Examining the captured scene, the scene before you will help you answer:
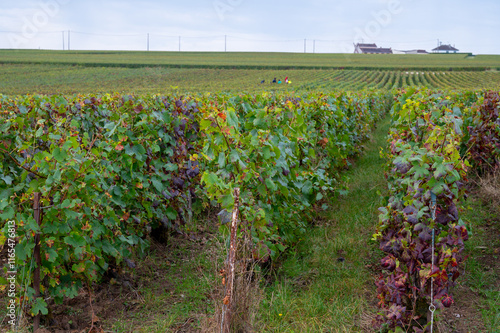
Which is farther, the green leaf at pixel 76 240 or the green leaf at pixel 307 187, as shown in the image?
the green leaf at pixel 307 187

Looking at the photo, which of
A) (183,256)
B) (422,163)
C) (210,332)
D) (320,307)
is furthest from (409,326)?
(183,256)

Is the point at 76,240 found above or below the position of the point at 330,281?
above

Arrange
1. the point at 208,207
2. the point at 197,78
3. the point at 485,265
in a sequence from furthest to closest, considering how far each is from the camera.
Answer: the point at 197,78 < the point at 208,207 < the point at 485,265

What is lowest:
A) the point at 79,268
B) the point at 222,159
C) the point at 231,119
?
the point at 79,268

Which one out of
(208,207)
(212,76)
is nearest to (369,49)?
(212,76)

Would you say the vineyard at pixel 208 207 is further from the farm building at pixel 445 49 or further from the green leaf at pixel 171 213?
the farm building at pixel 445 49

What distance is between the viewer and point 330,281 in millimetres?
3992

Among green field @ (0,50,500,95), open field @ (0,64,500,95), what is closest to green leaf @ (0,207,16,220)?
green field @ (0,50,500,95)

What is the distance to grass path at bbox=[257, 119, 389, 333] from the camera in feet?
10.8

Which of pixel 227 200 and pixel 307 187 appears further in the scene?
pixel 307 187

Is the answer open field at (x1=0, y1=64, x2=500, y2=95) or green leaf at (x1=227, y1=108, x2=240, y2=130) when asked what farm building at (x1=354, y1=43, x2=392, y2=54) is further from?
green leaf at (x1=227, y1=108, x2=240, y2=130)

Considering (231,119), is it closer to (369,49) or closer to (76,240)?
(76,240)

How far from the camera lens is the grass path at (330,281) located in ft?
10.8

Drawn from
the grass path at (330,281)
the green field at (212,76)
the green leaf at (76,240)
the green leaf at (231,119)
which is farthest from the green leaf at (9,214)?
the green field at (212,76)
